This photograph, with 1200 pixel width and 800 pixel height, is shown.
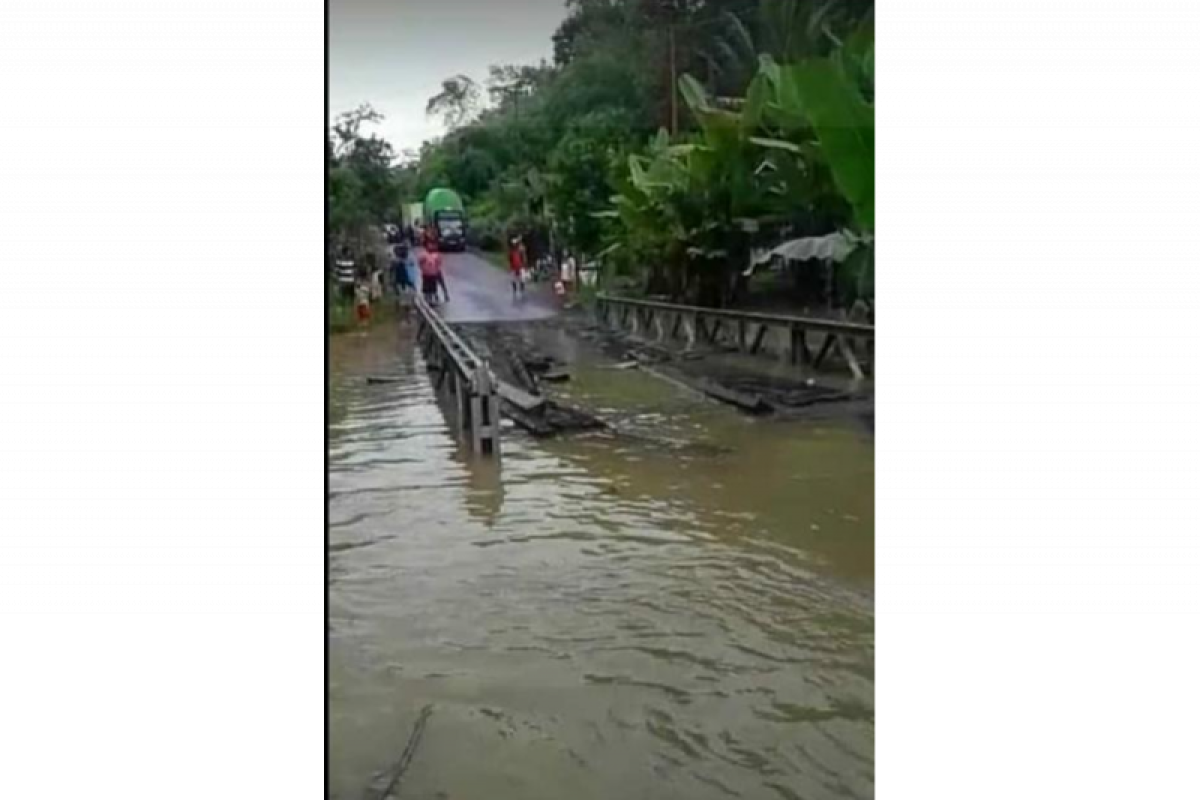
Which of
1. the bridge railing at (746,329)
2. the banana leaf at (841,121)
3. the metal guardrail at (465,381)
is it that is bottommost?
the metal guardrail at (465,381)

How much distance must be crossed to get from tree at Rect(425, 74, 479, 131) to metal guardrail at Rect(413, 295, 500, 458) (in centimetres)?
115

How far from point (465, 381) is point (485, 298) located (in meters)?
1.59

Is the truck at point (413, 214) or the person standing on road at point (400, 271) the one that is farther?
the person standing on road at point (400, 271)

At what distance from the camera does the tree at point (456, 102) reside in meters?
5.48

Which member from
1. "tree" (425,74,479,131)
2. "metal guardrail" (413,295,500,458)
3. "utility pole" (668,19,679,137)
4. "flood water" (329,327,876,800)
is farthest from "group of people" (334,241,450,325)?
"utility pole" (668,19,679,137)

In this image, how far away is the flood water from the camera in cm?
233

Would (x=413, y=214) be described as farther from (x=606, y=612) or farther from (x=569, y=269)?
(x=606, y=612)

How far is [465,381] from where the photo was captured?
5.86 m

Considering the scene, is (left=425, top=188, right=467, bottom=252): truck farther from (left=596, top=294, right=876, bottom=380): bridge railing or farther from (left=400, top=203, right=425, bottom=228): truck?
(left=596, top=294, right=876, bottom=380): bridge railing

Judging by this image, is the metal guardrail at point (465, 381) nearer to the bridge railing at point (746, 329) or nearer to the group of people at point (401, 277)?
the group of people at point (401, 277)

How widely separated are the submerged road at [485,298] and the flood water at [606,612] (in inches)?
46.4

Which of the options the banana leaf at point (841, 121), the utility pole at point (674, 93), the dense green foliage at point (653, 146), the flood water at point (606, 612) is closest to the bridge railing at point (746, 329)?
the dense green foliage at point (653, 146)
